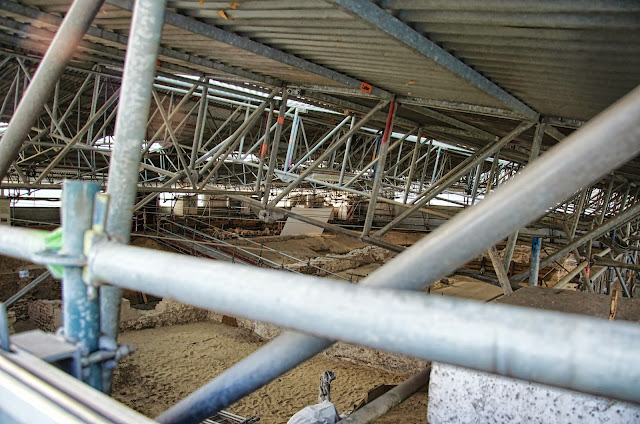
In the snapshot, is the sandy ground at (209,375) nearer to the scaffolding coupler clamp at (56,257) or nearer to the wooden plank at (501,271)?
the wooden plank at (501,271)

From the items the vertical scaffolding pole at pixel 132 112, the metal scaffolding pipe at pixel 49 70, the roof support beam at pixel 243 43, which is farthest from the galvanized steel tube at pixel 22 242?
the roof support beam at pixel 243 43

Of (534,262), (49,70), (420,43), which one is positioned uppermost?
(420,43)

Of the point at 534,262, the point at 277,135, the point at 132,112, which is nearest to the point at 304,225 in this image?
the point at 277,135

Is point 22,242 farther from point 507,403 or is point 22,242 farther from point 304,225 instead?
point 304,225

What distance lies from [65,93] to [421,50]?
9.56 m

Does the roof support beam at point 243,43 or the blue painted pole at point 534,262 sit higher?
the roof support beam at point 243,43

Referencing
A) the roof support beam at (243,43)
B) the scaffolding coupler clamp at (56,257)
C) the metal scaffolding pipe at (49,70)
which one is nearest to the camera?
the scaffolding coupler clamp at (56,257)

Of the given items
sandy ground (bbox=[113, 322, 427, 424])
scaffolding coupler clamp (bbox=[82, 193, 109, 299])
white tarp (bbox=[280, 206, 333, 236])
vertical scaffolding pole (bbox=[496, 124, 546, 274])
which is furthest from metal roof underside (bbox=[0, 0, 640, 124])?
white tarp (bbox=[280, 206, 333, 236])

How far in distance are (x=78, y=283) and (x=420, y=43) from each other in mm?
2792

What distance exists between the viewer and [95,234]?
1.56 m

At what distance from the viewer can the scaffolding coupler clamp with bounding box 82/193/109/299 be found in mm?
1538

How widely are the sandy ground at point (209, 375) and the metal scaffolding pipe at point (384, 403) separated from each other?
254cm

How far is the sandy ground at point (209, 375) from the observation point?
27.2ft

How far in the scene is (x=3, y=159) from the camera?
2.32 meters
